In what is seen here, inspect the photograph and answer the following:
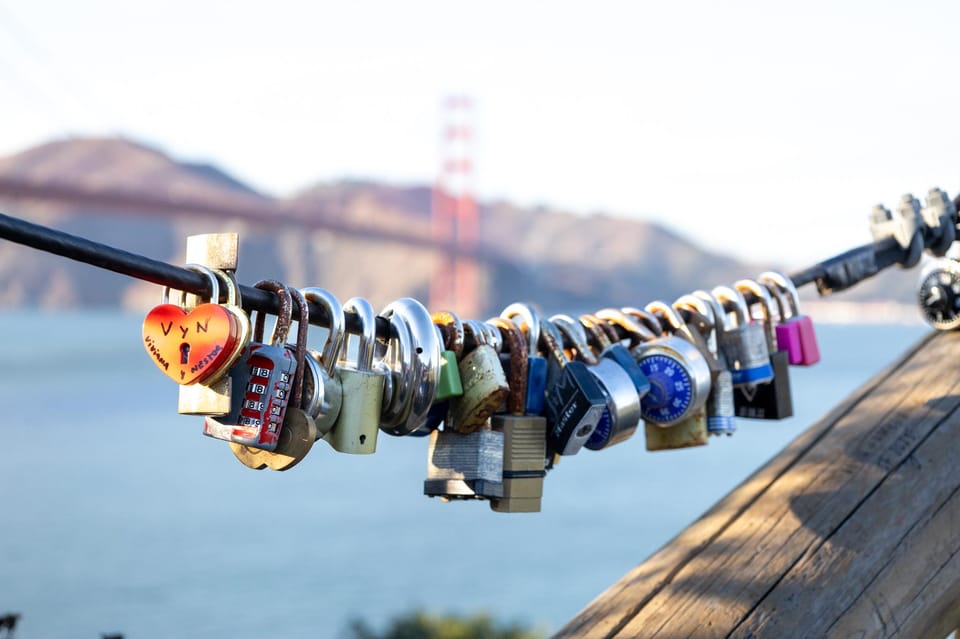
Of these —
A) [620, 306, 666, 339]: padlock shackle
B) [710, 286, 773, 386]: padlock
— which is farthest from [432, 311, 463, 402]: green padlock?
[710, 286, 773, 386]: padlock

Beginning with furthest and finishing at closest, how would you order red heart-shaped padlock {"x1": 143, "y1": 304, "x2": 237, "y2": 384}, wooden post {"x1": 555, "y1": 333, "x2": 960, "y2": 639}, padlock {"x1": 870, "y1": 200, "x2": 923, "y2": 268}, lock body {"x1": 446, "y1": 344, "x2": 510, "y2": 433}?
padlock {"x1": 870, "y1": 200, "x2": 923, "y2": 268} < wooden post {"x1": 555, "y1": 333, "x2": 960, "y2": 639} < lock body {"x1": 446, "y1": 344, "x2": 510, "y2": 433} < red heart-shaped padlock {"x1": 143, "y1": 304, "x2": 237, "y2": 384}

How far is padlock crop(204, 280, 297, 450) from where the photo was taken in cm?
79

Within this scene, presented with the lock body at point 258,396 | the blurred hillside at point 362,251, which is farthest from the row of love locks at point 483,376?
the blurred hillside at point 362,251

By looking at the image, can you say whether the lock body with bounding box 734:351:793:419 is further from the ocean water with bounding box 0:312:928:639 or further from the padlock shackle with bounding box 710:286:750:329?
the ocean water with bounding box 0:312:928:639

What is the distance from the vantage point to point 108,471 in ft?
104

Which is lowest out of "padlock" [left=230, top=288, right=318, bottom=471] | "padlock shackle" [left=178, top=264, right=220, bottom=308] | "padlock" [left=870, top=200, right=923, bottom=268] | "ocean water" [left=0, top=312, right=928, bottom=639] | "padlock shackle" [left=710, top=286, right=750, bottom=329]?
"ocean water" [left=0, top=312, right=928, bottom=639]

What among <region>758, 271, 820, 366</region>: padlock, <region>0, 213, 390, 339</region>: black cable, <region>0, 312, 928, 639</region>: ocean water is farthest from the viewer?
<region>0, 312, 928, 639</region>: ocean water

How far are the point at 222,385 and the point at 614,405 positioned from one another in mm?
424

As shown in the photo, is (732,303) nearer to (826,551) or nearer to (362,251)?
(826,551)

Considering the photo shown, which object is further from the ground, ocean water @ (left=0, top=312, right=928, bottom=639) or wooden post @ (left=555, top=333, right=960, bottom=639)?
wooden post @ (left=555, top=333, right=960, bottom=639)

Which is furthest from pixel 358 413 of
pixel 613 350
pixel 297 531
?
pixel 297 531

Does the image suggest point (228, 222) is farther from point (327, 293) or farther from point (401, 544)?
point (327, 293)

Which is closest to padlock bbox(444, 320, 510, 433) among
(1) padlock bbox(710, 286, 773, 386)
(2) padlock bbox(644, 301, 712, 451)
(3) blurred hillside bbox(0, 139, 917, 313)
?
(2) padlock bbox(644, 301, 712, 451)

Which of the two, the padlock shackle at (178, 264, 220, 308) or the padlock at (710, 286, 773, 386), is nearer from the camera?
the padlock shackle at (178, 264, 220, 308)
